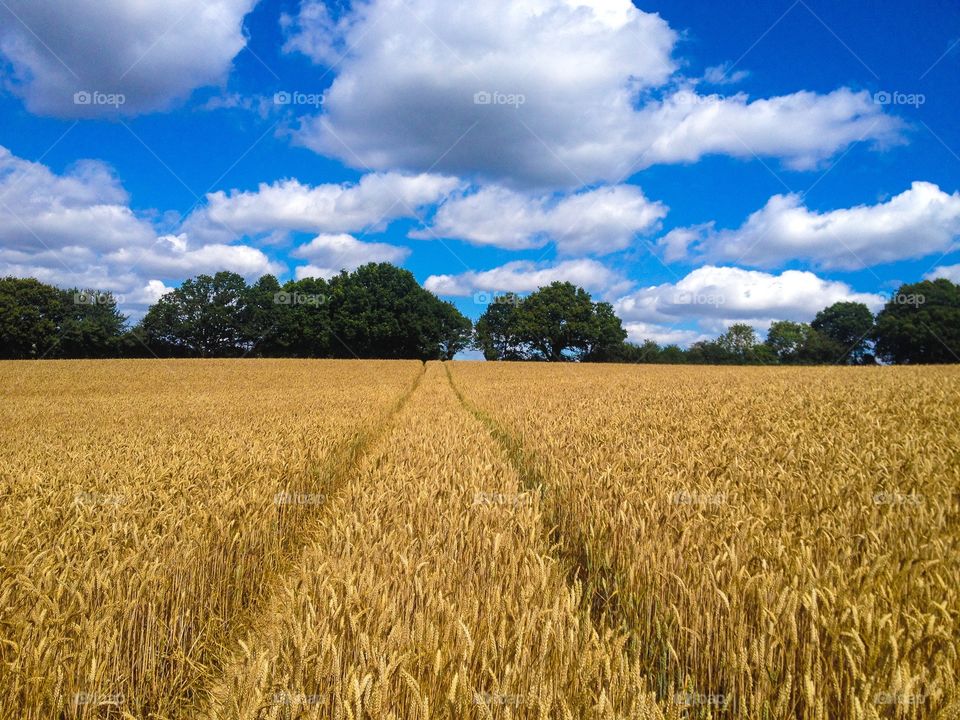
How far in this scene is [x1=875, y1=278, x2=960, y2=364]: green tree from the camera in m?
76.8

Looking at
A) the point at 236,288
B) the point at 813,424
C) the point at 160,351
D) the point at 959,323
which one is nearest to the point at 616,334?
the point at 959,323

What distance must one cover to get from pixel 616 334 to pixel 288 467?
85.8 m

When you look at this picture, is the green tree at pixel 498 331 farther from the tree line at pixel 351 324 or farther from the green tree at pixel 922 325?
the green tree at pixel 922 325

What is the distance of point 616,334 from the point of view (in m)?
88.1
